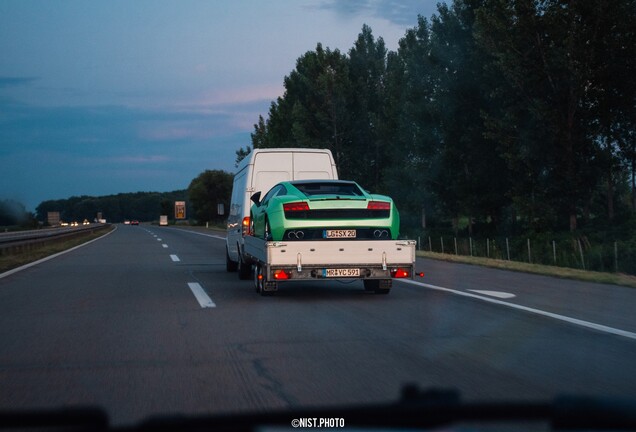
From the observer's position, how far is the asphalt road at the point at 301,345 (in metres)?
5.54

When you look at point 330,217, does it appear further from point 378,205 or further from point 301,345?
point 301,345

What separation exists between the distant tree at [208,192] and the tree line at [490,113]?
53.9 metres

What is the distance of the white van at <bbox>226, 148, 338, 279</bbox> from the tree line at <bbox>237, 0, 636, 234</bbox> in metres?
20.3

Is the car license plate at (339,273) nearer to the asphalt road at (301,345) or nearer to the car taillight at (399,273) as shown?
the asphalt road at (301,345)

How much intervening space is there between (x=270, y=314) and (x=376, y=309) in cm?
157

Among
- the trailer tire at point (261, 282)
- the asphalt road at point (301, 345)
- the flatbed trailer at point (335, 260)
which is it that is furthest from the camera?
the trailer tire at point (261, 282)

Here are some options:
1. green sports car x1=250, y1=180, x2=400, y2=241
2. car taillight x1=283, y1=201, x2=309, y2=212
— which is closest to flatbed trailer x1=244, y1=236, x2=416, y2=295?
green sports car x1=250, y1=180, x2=400, y2=241

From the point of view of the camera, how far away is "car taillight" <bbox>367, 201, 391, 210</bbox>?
470 inches

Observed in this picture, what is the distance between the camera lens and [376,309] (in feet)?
34.6

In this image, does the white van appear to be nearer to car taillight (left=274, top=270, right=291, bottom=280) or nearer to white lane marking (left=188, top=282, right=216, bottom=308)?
white lane marking (left=188, top=282, right=216, bottom=308)

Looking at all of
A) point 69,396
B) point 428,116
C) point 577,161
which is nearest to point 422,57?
point 428,116

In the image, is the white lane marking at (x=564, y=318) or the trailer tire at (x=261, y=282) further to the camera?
the trailer tire at (x=261, y=282)

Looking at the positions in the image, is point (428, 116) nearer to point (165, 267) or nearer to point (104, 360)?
point (165, 267)

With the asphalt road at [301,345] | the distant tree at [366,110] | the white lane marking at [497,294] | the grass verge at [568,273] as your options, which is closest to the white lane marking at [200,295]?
the asphalt road at [301,345]
